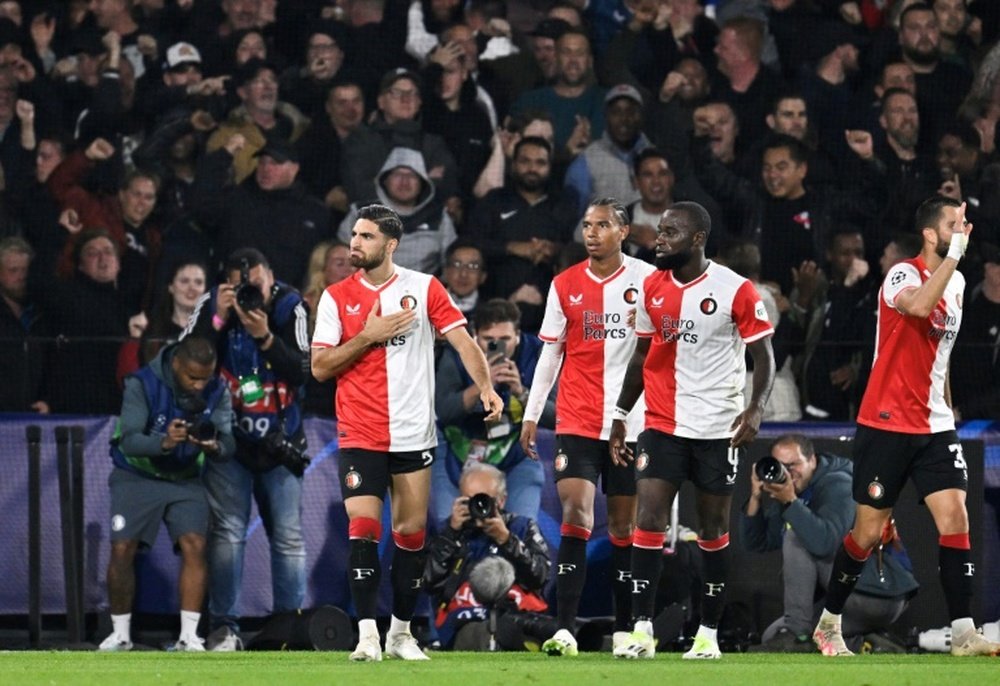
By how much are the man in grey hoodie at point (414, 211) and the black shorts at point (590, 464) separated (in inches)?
165

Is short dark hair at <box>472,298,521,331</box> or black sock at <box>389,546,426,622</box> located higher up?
short dark hair at <box>472,298,521,331</box>

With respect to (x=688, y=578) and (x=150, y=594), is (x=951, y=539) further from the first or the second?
(x=150, y=594)

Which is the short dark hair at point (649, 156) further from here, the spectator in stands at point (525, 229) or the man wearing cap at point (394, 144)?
the man wearing cap at point (394, 144)

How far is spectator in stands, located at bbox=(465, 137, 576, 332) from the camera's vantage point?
44.6 ft

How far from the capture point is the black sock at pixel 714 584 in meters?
9.20

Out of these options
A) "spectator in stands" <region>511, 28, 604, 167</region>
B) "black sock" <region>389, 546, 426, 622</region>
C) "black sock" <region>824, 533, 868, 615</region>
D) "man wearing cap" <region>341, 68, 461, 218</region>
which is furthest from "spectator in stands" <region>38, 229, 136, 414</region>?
"black sock" <region>824, 533, 868, 615</region>

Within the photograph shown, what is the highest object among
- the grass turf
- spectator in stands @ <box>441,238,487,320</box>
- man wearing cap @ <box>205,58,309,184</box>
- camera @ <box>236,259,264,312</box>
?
man wearing cap @ <box>205,58,309,184</box>

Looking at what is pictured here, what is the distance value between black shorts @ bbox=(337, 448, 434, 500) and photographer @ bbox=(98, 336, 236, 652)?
2592 millimetres

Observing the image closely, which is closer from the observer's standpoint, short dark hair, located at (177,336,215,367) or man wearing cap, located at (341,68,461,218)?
short dark hair, located at (177,336,215,367)

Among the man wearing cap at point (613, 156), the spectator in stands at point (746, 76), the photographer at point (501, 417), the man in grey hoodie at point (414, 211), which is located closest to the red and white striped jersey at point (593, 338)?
the photographer at point (501, 417)

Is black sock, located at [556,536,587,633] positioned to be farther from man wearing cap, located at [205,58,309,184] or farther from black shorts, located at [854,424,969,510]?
man wearing cap, located at [205,58,309,184]

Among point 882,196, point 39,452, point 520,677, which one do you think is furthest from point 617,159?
point 520,677

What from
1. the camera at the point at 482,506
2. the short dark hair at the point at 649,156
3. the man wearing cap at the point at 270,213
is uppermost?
the short dark hair at the point at 649,156

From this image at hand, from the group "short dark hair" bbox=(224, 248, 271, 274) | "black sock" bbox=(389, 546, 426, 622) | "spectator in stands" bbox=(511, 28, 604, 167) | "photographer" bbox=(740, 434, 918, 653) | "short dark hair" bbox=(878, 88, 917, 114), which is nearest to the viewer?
"black sock" bbox=(389, 546, 426, 622)
